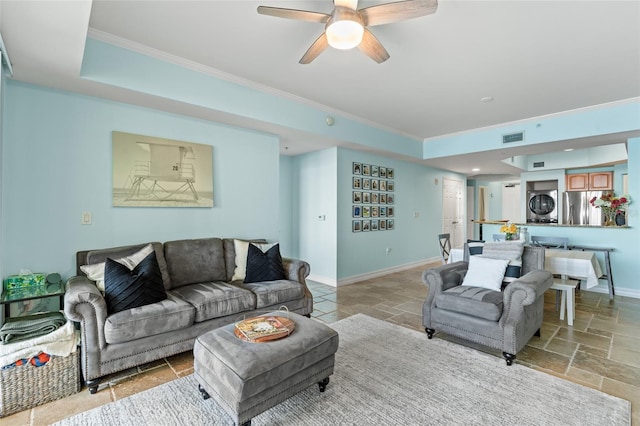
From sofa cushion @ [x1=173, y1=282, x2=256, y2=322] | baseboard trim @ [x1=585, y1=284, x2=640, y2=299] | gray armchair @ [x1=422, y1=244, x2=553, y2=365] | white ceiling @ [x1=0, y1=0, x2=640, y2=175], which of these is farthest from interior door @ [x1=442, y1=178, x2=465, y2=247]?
sofa cushion @ [x1=173, y1=282, x2=256, y2=322]

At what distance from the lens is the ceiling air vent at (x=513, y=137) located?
482 cm

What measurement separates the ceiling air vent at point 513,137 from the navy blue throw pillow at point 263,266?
4071mm

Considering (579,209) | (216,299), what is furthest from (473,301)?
(579,209)

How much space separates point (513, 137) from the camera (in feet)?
16.1

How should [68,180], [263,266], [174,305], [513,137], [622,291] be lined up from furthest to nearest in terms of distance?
[513,137] → [622,291] → [263,266] → [68,180] → [174,305]

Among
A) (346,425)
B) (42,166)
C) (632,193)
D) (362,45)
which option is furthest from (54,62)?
(632,193)

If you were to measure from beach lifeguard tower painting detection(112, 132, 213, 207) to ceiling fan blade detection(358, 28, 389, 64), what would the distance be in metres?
2.19

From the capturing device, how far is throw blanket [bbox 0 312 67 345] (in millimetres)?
1975

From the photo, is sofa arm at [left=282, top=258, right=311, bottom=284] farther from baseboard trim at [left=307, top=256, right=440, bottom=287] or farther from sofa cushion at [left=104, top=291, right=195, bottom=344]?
baseboard trim at [left=307, top=256, right=440, bottom=287]

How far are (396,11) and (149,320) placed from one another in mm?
2717

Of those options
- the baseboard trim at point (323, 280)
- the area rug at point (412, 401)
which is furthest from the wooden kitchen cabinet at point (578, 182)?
the area rug at point (412, 401)

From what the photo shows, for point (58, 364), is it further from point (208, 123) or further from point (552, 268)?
point (552, 268)

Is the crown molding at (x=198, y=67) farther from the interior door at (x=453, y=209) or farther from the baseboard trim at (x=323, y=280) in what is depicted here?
the interior door at (x=453, y=209)

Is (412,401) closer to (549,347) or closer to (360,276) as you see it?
(549,347)
